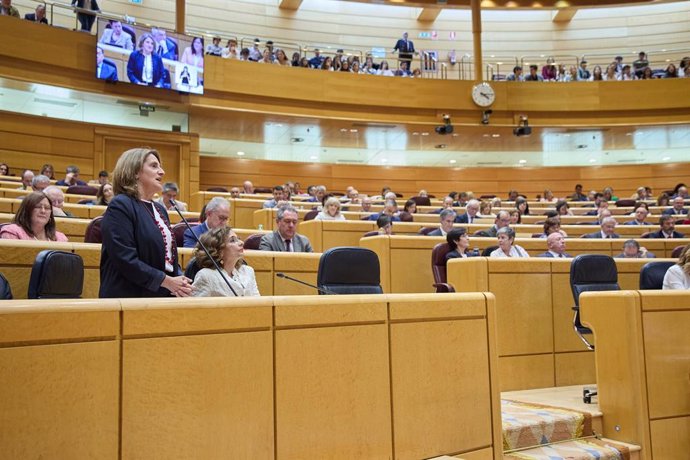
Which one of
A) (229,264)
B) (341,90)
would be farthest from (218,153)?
(229,264)

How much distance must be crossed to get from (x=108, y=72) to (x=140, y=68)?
1.57 feet

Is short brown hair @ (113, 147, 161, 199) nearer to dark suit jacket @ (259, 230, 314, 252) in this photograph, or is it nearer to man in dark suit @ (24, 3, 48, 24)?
dark suit jacket @ (259, 230, 314, 252)

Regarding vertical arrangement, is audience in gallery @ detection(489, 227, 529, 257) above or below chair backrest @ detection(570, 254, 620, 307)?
above

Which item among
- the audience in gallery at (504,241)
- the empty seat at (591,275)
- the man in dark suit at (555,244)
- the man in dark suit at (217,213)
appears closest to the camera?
the man in dark suit at (217,213)

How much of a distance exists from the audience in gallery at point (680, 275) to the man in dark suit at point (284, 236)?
2.26 metres

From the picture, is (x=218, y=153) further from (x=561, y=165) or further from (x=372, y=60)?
(x=561, y=165)

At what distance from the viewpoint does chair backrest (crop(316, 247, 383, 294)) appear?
3.33 meters

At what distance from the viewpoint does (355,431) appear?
92.4 inches

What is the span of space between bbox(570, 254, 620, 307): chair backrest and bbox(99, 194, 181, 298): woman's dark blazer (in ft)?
8.62

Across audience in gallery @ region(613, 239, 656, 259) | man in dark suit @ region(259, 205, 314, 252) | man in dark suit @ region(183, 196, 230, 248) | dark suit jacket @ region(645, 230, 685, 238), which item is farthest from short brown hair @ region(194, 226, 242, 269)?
dark suit jacket @ region(645, 230, 685, 238)

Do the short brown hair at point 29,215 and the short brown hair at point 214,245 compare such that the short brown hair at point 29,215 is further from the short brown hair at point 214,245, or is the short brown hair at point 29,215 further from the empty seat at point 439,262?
the empty seat at point 439,262

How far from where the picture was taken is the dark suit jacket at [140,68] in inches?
Answer: 404

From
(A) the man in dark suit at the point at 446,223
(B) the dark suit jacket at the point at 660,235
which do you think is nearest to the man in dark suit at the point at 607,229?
(B) the dark suit jacket at the point at 660,235

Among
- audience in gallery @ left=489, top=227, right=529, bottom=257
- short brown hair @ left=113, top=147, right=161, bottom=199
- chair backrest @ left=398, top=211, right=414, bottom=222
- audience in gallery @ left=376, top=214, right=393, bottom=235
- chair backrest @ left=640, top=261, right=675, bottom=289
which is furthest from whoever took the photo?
chair backrest @ left=398, top=211, right=414, bottom=222
